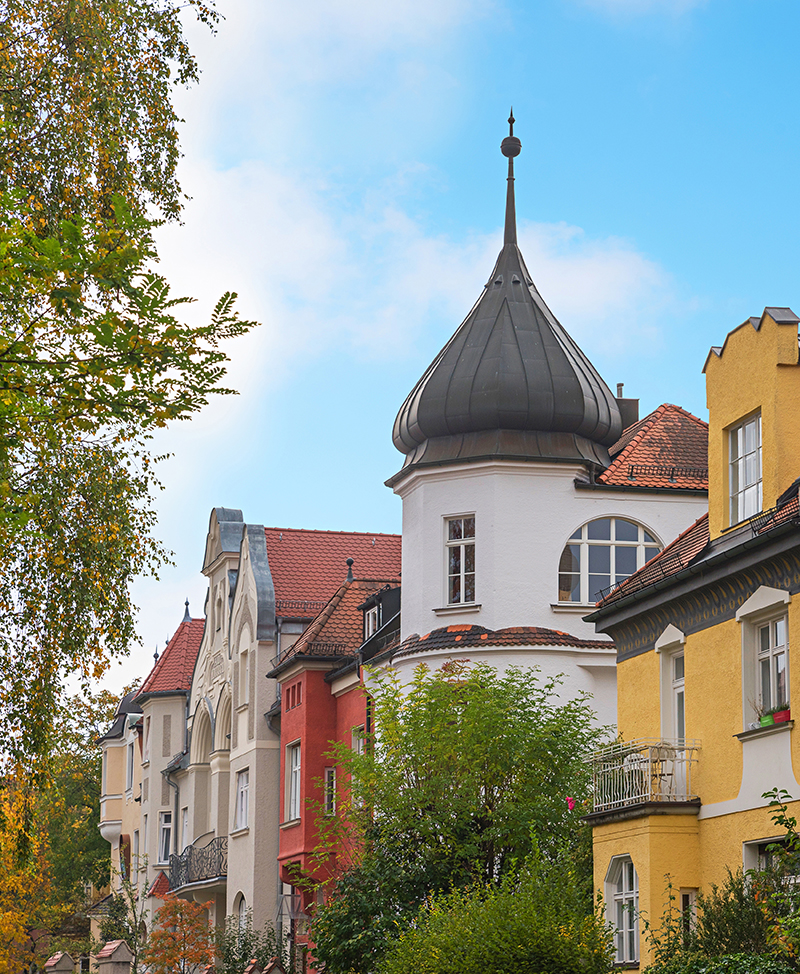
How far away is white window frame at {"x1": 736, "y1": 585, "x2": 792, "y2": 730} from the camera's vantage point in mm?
18438

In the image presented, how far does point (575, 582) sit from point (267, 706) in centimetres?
1279

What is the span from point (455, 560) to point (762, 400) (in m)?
12.1

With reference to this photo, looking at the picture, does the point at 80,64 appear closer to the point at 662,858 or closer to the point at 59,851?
the point at 662,858

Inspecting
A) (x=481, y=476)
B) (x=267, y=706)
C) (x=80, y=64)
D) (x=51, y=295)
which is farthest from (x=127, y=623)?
(x=267, y=706)

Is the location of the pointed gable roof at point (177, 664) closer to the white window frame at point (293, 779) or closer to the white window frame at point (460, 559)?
the white window frame at point (293, 779)

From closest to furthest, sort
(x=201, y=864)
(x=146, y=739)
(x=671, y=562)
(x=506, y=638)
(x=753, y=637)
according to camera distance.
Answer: (x=753, y=637) → (x=671, y=562) → (x=506, y=638) → (x=201, y=864) → (x=146, y=739)

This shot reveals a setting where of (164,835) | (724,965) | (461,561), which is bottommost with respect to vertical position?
(724,965)

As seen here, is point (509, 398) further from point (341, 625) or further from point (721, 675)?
point (721, 675)

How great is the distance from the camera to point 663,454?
3216cm

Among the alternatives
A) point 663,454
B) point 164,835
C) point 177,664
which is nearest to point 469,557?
point 663,454

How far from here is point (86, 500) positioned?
1573 centimetres

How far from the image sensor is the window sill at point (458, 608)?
30.2 metres

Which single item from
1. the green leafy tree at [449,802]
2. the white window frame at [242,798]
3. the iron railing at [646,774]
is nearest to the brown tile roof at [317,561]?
the white window frame at [242,798]

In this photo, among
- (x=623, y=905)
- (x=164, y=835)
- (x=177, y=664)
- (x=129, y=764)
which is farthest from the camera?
(x=129, y=764)
